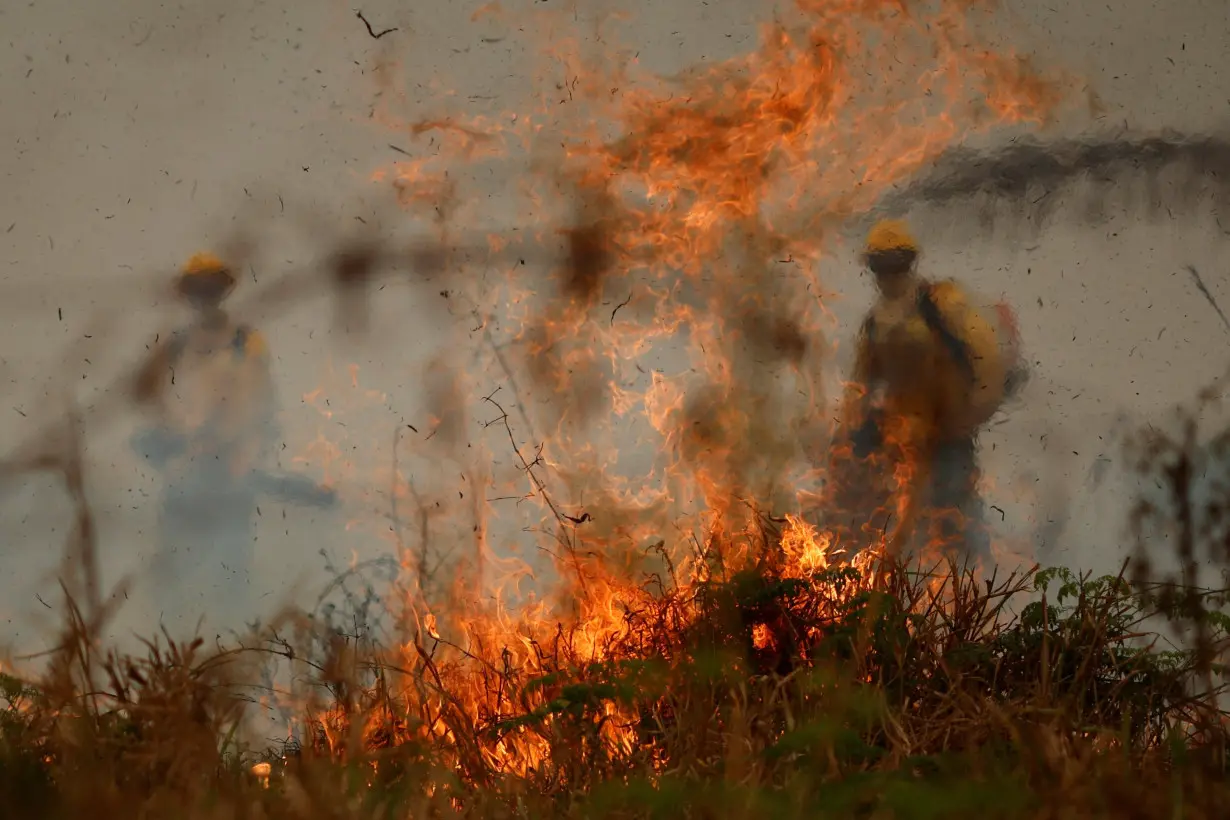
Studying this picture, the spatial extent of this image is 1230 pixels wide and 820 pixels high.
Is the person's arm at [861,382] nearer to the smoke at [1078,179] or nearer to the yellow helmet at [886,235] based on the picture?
the yellow helmet at [886,235]

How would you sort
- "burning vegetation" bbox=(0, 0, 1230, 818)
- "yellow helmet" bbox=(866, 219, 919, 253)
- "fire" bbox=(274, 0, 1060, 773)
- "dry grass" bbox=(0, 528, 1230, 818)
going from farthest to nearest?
"yellow helmet" bbox=(866, 219, 919, 253) → "fire" bbox=(274, 0, 1060, 773) → "burning vegetation" bbox=(0, 0, 1230, 818) → "dry grass" bbox=(0, 528, 1230, 818)

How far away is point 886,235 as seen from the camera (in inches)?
129

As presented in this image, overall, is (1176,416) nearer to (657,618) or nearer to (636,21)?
(657,618)

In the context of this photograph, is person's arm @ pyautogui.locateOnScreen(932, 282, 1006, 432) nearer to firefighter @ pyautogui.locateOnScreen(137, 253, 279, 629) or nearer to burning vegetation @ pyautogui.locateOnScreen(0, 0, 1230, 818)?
burning vegetation @ pyautogui.locateOnScreen(0, 0, 1230, 818)

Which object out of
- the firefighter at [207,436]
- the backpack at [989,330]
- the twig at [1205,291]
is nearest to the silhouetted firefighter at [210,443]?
the firefighter at [207,436]

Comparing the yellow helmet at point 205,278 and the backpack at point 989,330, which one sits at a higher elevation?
Answer: the yellow helmet at point 205,278

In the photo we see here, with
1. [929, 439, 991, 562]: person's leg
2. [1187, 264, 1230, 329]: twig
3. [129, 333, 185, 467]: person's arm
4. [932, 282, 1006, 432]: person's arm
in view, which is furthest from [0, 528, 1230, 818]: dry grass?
[1187, 264, 1230, 329]: twig

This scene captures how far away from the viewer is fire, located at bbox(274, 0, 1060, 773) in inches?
125

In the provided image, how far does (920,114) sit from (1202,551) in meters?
1.36

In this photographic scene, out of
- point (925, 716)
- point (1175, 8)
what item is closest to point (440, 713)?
point (925, 716)

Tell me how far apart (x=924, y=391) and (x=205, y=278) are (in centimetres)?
201

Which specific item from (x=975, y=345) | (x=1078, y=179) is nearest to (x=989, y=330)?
(x=975, y=345)

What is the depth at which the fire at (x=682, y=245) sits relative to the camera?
125 inches

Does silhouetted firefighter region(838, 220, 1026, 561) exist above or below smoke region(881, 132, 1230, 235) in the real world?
below
